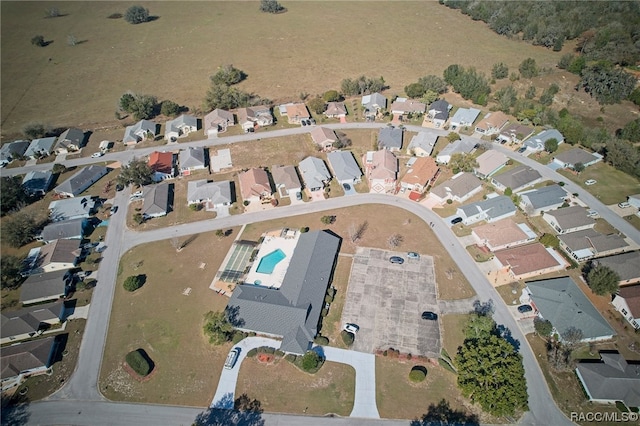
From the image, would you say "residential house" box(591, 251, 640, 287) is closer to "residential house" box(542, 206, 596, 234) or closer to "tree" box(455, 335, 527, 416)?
"residential house" box(542, 206, 596, 234)

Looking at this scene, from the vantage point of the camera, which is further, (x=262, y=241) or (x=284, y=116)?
(x=284, y=116)

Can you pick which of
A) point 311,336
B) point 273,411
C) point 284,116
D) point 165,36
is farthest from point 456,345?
point 165,36

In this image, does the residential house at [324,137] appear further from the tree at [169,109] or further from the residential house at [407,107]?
the tree at [169,109]

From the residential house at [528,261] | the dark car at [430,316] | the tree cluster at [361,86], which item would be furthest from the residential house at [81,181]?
the residential house at [528,261]

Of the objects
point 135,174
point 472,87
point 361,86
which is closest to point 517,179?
point 472,87

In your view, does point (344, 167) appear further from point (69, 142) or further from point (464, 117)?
point (69, 142)

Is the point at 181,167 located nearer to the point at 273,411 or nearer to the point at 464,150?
the point at 273,411

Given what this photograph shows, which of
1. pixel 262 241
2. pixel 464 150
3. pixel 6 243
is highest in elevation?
pixel 464 150
